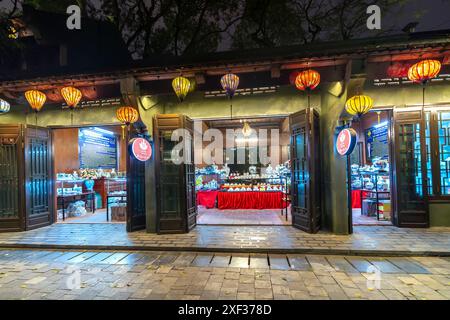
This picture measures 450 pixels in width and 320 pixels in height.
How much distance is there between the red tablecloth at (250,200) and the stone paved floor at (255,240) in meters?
2.63

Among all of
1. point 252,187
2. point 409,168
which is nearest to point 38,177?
point 252,187

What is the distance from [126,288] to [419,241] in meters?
6.00

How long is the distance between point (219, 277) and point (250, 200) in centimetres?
572

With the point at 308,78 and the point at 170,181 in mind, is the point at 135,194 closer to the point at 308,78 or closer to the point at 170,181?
the point at 170,181

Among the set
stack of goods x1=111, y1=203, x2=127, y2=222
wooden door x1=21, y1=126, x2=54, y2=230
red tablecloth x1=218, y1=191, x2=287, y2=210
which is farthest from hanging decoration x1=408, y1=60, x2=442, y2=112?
wooden door x1=21, y1=126, x2=54, y2=230

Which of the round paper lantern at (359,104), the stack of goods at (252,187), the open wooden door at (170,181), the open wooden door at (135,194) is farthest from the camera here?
the stack of goods at (252,187)

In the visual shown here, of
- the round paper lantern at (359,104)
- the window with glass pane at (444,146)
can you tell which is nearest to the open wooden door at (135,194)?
the round paper lantern at (359,104)

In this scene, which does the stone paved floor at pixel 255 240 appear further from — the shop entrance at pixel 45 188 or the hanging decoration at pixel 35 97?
the hanging decoration at pixel 35 97

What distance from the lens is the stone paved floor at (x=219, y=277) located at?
3400 millimetres

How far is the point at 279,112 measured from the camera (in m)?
6.86

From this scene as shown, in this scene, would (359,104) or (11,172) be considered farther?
(11,172)

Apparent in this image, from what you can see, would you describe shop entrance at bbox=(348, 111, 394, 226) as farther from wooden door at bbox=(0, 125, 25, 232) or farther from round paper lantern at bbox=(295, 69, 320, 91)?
wooden door at bbox=(0, 125, 25, 232)

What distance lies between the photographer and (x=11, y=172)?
727 centimetres

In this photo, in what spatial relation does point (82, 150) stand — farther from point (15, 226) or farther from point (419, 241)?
point (419, 241)
